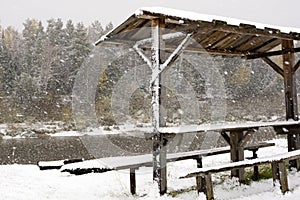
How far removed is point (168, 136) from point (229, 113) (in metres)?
30.9

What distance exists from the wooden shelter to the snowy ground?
826 millimetres

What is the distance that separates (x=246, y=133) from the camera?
6.76 m

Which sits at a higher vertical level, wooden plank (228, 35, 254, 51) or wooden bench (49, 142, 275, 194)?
wooden plank (228, 35, 254, 51)

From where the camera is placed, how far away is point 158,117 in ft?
20.1

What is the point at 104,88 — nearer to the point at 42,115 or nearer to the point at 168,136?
the point at 42,115

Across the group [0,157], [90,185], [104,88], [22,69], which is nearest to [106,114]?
[104,88]

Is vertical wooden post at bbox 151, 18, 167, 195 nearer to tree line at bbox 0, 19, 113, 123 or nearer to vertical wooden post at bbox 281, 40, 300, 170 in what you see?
vertical wooden post at bbox 281, 40, 300, 170

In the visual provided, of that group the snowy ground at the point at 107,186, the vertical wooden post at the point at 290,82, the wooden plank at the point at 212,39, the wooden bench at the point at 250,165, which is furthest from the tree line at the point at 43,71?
the wooden bench at the point at 250,165

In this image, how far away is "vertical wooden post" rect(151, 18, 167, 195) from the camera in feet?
20.0

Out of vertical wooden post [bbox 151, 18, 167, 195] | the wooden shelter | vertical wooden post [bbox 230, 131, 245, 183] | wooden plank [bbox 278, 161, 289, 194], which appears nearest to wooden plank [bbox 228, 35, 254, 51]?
the wooden shelter

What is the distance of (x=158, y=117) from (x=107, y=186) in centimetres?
205

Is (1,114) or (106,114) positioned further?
(106,114)

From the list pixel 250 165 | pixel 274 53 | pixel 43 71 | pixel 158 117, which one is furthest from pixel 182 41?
pixel 43 71

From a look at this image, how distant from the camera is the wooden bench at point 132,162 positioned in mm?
6242
